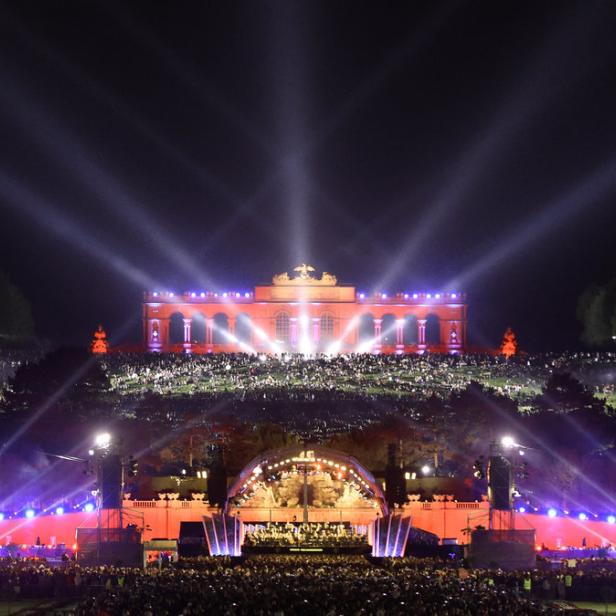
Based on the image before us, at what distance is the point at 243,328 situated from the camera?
101m

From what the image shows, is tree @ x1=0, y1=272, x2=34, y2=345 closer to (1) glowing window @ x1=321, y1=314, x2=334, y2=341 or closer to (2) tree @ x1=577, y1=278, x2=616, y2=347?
(1) glowing window @ x1=321, y1=314, x2=334, y2=341

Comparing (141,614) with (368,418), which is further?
(368,418)

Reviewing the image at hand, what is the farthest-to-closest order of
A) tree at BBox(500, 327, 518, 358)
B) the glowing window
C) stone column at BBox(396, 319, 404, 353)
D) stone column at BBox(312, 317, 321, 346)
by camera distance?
the glowing window
stone column at BBox(312, 317, 321, 346)
stone column at BBox(396, 319, 404, 353)
tree at BBox(500, 327, 518, 358)

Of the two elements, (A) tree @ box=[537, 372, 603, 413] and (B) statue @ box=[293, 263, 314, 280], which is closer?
(A) tree @ box=[537, 372, 603, 413]

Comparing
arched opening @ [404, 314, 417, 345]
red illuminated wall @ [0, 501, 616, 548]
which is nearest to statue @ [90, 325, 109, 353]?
arched opening @ [404, 314, 417, 345]

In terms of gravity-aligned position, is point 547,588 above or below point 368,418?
below

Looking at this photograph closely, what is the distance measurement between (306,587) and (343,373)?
44115 millimetres

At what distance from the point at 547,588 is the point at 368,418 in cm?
2847

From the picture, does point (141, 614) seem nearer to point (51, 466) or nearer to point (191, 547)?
point (191, 547)

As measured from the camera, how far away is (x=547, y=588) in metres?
33.2

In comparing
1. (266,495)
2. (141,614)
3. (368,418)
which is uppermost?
(368,418)

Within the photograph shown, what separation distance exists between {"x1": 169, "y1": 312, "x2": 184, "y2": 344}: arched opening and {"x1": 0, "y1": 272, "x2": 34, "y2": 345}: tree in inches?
557

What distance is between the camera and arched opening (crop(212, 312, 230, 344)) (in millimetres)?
99625

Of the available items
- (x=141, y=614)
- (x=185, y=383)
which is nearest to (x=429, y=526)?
(x=141, y=614)
